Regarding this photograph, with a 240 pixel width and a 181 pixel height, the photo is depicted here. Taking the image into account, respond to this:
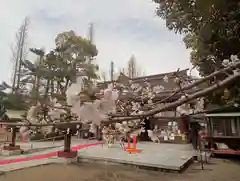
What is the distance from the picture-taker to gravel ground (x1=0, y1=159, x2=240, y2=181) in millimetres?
5375

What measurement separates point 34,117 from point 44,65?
14.7 m

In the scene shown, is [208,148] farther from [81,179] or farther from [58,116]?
[58,116]

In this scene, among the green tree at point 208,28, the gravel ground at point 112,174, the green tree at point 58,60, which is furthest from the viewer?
the green tree at point 58,60

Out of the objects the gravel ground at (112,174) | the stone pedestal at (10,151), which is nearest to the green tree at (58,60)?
the stone pedestal at (10,151)

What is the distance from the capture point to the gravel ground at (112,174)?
5.38 metres

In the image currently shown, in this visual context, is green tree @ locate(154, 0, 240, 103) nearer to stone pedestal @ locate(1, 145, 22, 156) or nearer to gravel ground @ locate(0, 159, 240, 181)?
gravel ground @ locate(0, 159, 240, 181)

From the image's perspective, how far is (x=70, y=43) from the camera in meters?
15.4

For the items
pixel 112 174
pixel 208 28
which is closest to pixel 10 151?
pixel 112 174

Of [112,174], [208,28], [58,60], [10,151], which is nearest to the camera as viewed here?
[208,28]

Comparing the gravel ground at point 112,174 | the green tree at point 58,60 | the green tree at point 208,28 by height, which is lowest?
the gravel ground at point 112,174

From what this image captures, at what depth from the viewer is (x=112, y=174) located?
591cm

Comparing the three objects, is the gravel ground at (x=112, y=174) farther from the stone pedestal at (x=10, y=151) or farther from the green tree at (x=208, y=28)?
the stone pedestal at (x=10, y=151)

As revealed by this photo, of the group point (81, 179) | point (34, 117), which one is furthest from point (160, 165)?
point (34, 117)

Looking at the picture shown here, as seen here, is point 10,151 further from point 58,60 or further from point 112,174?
point 58,60
